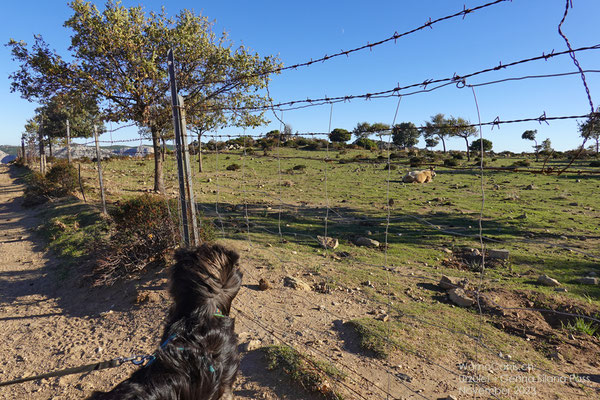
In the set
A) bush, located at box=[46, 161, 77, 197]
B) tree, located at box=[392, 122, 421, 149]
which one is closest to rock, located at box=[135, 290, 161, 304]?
tree, located at box=[392, 122, 421, 149]

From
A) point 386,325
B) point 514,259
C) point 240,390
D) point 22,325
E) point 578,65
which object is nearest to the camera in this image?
point 578,65

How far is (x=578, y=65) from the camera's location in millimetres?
1981

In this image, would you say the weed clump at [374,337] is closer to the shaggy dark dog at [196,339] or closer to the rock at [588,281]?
the shaggy dark dog at [196,339]

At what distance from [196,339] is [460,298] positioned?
4.38 m

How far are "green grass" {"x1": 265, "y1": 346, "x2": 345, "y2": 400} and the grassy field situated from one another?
899 mm

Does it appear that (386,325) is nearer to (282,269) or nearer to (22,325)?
(282,269)

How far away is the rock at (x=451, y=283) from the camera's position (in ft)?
18.4

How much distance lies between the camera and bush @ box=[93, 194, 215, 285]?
222 inches

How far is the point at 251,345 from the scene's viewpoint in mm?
3717

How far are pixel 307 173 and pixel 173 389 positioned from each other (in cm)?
1931

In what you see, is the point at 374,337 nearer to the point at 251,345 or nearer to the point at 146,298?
the point at 251,345

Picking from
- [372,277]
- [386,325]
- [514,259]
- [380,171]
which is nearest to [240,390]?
[386,325]

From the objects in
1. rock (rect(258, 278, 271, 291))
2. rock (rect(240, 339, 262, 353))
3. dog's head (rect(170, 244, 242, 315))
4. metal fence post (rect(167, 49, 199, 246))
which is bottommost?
rock (rect(240, 339, 262, 353))

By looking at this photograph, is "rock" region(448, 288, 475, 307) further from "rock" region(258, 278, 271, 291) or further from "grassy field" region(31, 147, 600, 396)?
"rock" region(258, 278, 271, 291)
